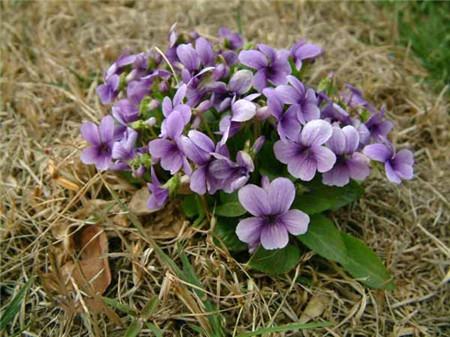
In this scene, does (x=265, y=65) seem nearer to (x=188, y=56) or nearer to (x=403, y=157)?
(x=188, y=56)

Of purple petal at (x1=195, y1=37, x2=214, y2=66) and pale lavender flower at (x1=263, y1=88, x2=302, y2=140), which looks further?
purple petal at (x1=195, y1=37, x2=214, y2=66)

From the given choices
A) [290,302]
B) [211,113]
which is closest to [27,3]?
→ [211,113]

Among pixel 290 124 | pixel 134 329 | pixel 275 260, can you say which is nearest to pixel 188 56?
pixel 290 124

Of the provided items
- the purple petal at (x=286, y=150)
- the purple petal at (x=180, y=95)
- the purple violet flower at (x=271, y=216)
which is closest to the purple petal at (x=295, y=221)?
the purple violet flower at (x=271, y=216)

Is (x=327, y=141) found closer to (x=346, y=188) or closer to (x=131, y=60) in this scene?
(x=346, y=188)

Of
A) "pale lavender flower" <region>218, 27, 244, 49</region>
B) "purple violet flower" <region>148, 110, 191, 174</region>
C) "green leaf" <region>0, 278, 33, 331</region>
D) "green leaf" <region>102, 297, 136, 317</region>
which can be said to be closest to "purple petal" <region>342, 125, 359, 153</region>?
"purple violet flower" <region>148, 110, 191, 174</region>

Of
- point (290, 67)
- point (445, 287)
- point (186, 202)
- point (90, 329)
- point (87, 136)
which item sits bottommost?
point (445, 287)

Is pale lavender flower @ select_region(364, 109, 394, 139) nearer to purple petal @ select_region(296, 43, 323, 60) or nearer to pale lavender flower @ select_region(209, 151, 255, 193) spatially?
purple petal @ select_region(296, 43, 323, 60)
